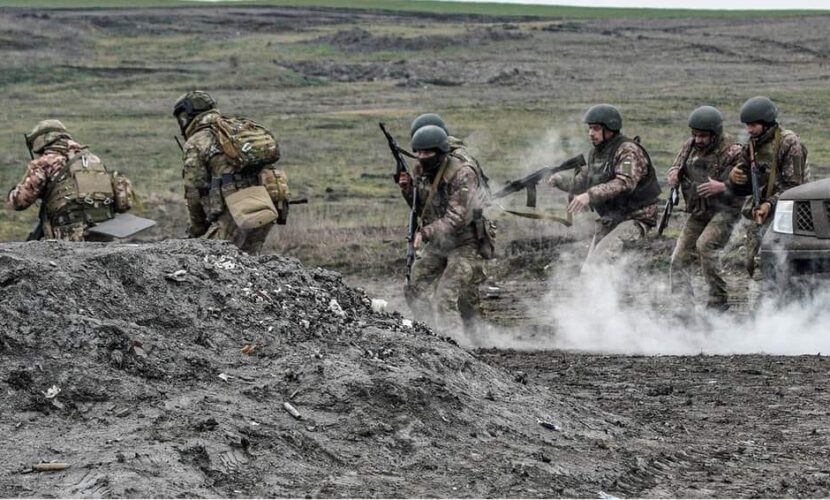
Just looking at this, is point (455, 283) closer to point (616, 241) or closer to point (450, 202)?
point (450, 202)

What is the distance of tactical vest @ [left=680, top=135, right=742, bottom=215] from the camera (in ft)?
42.8

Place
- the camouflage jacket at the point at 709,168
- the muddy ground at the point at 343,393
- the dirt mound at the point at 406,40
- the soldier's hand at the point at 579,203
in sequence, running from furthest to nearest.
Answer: the dirt mound at the point at 406,40 < the camouflage jacket at the point at 709,168 < the soldier's hand at the point at 579,203 < the muddy ground at the point at 343,393

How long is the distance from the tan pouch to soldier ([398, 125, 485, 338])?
3.78ft

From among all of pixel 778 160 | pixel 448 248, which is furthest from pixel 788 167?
pixel 448 248

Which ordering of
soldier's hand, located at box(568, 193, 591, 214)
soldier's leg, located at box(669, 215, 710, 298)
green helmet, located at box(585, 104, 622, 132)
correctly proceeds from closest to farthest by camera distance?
soldier's hand, located at box(568, 193, 591, 214) → green helmet, located at box(585, 104, 622, 132) → soldier's leg, located at box(669, 215, 710, 298)

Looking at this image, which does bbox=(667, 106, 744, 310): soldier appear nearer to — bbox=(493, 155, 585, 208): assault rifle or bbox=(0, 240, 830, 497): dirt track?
bbox=(493, 155, 585, 208): assault rifle

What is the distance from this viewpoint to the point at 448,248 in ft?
40.3

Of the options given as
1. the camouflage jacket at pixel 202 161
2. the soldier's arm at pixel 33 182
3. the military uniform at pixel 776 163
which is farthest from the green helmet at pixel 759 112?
the soldier's arm at pixel 33 182

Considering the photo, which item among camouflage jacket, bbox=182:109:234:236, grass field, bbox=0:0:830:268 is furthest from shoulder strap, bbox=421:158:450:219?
grass field, bbox=0:0:830:268

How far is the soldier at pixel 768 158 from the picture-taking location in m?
12.5

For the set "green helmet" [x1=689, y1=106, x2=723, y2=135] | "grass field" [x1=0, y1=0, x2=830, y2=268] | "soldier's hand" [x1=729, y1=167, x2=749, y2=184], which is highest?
"green helmet" [x1=689, y1=106, x2=723, y2=135]

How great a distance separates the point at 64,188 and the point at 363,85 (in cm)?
3095

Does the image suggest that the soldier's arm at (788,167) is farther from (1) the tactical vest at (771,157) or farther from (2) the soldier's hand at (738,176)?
(2) the soldier's hand at (738,176)

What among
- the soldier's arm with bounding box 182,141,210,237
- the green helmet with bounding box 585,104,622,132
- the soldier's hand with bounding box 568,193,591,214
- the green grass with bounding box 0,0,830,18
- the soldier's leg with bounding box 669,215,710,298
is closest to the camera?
the soldier's hand with bounding box 568,193,591,214
